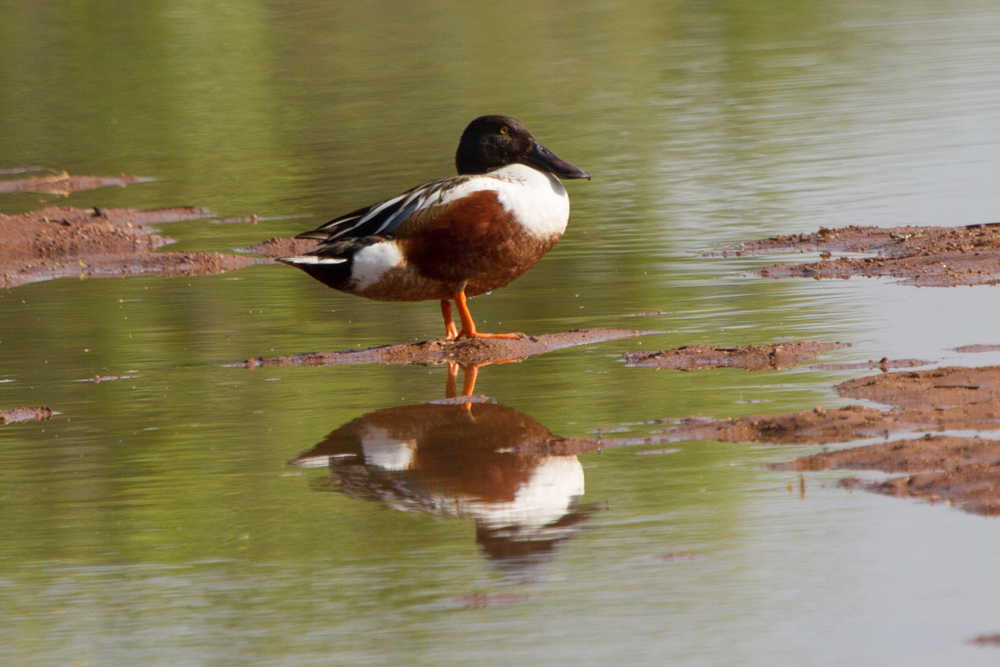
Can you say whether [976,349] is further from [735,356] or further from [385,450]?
[385,450]

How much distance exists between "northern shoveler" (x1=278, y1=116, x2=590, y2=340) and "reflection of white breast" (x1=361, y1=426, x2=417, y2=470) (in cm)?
184

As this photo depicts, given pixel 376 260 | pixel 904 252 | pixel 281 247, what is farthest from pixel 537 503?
pixel 281 247

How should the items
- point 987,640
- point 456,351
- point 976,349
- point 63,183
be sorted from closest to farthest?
point 987,640 → point 976,349 → point 456,351 → point 63,183

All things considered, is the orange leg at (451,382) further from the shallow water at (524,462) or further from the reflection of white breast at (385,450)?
the reflection of white breast at (385,450)

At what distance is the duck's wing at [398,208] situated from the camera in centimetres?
845

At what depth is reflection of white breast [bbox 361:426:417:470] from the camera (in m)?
6.21

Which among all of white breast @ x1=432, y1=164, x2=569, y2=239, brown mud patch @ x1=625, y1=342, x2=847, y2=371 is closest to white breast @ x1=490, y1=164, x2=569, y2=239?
white breast @ x1=432, y1=164, x2=569, y2=239

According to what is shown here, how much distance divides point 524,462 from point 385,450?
70 centimetres

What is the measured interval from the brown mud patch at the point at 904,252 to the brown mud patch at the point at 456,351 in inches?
76.7

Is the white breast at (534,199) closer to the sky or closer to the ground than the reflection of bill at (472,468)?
closer to the sky

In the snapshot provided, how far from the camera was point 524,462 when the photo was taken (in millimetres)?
6016

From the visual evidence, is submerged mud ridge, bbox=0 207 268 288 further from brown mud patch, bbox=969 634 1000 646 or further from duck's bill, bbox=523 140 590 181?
brown mud patch, bbox=969 634 1000 646

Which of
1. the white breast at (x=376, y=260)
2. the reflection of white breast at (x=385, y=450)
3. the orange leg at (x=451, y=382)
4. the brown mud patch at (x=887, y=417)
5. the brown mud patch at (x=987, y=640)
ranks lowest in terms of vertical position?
the orange leg at (x=451, y=382)

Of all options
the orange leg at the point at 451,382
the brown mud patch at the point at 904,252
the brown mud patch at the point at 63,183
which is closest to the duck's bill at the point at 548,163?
the orange leg at the point at 451,382
